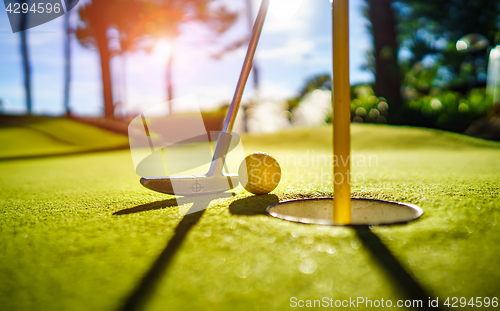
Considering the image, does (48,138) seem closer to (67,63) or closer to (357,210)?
(67,63)

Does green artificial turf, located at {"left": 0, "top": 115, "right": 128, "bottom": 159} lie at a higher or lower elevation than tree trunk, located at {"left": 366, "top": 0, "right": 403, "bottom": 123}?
lower

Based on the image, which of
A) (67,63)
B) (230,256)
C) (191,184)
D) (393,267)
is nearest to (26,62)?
(67,63)

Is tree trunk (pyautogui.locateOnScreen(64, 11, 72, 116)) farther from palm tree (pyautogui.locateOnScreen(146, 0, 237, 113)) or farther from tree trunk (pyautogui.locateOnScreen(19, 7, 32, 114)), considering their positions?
palm tree (pyautogui.locateOnScreen(146, 0, 237, 113))

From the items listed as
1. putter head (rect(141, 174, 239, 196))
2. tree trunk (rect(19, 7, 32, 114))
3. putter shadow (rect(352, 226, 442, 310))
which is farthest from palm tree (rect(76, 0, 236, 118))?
Result: putter shadow (rect(352, 226, 442, 310))

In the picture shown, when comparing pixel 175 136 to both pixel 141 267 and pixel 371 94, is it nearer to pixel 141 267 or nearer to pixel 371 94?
pixel 371 94

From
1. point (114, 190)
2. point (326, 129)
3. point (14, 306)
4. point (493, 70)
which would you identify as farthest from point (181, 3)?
point (14, 306)

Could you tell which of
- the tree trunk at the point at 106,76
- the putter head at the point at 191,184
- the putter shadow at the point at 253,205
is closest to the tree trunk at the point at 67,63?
the tree trunk at the point at 106,76
